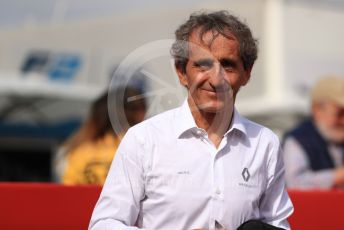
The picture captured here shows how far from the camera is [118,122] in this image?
139 inches

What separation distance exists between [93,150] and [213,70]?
274cm

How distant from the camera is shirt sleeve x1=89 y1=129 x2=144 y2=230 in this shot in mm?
2943

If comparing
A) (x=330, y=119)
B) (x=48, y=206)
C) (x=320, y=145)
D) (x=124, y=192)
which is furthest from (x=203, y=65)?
(x=330, y=119)

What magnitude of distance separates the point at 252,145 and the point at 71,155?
2.73 meters

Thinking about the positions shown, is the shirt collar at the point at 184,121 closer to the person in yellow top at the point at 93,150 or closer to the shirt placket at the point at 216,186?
the shirt placket at the point at 216,186

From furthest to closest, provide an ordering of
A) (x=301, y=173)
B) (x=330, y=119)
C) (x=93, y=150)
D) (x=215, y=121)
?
(x=330, y=119), (x=301, y=173), (x=93, y=150), (x=215, y=121)

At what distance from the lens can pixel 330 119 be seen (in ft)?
20.8

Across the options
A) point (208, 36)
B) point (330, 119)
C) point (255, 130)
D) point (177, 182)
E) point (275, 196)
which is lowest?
point (330, 119)

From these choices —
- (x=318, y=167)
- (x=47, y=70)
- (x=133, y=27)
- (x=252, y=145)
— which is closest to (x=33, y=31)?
(x=133, y=27)

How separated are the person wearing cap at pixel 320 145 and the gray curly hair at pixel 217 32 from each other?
2.86 meters

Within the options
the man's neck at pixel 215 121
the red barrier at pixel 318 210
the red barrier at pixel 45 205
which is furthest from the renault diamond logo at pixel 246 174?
the red barrier at pixel 318 210

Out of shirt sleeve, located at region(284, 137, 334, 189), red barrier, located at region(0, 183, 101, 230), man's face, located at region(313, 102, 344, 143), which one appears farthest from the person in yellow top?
man's face, located at region(313, 102, 344, 143)

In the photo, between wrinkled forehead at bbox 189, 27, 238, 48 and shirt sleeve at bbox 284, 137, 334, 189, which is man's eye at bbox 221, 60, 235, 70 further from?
shirt sleeve at bbox 284, 137, 334, 189

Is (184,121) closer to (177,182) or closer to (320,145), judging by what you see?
(177,182)
